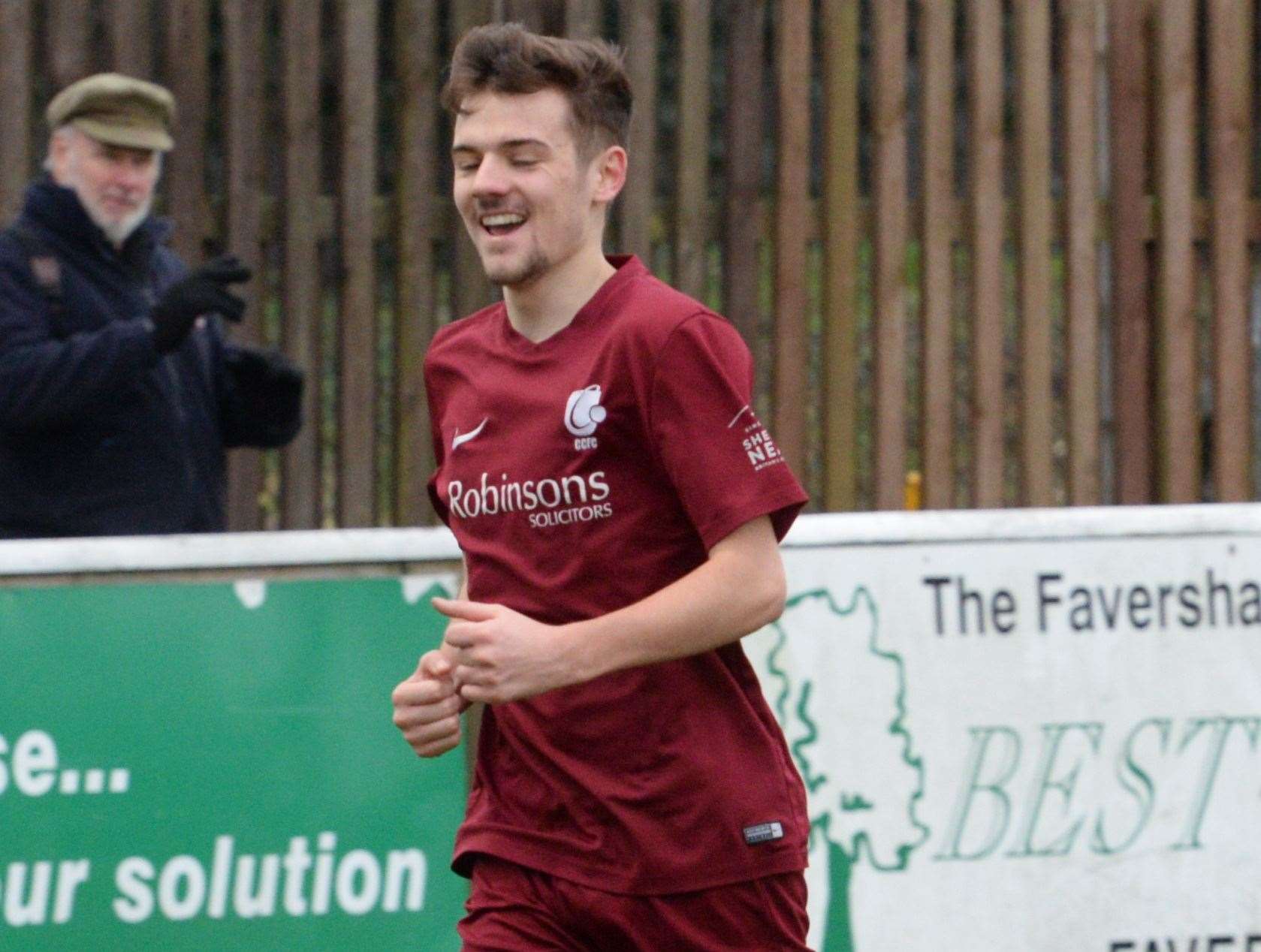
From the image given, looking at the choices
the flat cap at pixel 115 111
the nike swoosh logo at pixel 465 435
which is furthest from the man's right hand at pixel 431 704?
the flat cap at pixel 115 111

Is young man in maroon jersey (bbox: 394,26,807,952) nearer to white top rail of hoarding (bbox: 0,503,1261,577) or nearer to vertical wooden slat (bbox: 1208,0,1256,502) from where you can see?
white top rail of hoarding (bbox: 0,503,1261,577)

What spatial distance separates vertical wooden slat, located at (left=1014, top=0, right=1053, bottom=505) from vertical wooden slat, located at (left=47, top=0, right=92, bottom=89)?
292 centimetres

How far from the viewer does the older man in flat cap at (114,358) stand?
15.1ft

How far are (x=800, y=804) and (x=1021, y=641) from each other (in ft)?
5.22

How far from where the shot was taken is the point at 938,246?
6.81m

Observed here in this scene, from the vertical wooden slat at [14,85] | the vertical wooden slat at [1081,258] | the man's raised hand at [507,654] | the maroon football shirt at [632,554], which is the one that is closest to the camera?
the man's raised hand at [507,654]

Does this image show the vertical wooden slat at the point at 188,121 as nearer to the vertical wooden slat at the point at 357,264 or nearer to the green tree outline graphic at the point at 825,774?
the vertical wooden slat at the point at 357,264

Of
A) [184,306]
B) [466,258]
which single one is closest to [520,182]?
[184,306]

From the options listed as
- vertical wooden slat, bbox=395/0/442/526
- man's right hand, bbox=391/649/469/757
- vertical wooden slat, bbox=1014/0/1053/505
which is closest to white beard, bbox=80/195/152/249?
vertical wooden slat, bbox=395/0/442/526

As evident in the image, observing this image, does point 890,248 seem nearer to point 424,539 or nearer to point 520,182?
point 424,539

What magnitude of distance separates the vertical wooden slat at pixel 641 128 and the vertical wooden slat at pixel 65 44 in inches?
64.8

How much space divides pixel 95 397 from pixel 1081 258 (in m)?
3.51

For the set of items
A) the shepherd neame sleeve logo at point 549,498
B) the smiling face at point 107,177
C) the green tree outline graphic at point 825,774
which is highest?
the smiling face at point 107,177

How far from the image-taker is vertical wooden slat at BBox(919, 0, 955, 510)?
22.3 feet
